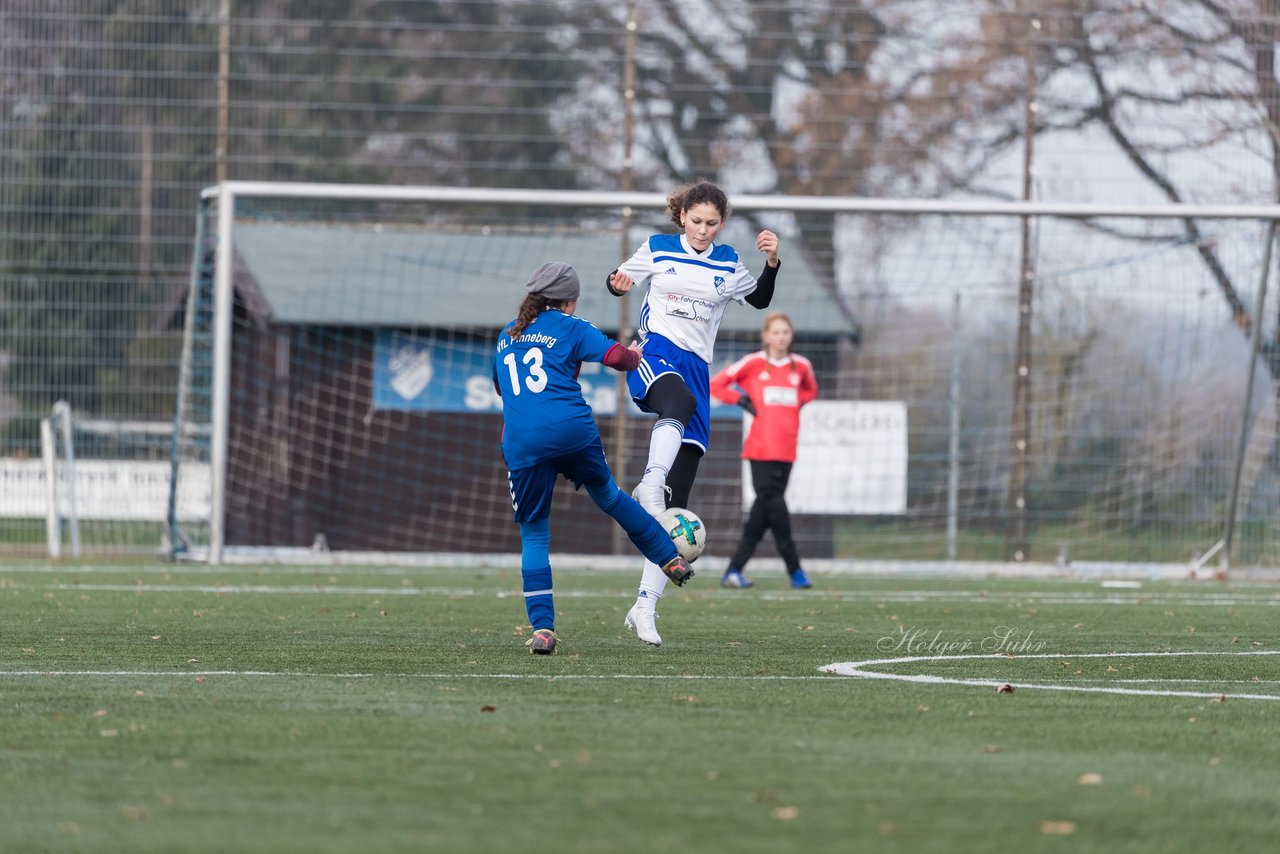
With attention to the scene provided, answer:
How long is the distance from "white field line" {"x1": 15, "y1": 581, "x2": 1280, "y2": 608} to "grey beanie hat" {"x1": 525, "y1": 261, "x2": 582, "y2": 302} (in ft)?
13.0

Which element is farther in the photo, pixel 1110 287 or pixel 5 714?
pixel 1110 287

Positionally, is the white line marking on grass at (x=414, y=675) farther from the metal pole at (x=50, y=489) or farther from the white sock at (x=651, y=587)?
the metal pole at (x=50, y=489)

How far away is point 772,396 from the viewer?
43.0 feet

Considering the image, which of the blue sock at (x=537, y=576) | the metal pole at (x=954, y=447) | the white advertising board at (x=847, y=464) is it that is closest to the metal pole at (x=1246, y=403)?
the metal pole at (x=954, y=447)

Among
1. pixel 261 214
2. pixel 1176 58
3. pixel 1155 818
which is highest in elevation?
pixel 1176 58

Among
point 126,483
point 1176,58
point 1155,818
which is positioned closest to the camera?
point 1155,818

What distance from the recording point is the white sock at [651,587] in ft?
25.4

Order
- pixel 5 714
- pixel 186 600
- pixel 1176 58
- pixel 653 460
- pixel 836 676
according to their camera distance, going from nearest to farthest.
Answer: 1. pixel 5 714
2. pixel 836 676
3. pixel 653 460
4. pixel 186 600
5. pixel 1176 58

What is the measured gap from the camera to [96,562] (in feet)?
48.2

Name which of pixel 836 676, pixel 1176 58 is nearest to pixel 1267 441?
pixel 1176 58

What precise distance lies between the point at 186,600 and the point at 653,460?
140 inches

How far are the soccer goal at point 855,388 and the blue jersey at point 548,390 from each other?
814cm

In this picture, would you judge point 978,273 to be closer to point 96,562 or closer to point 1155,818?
point 96,562

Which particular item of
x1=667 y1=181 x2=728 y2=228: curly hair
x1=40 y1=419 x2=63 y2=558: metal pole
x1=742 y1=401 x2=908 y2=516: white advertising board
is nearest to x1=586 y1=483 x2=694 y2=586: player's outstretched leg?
x1=667 y1=181 x2=728 y2=228: curly hair
